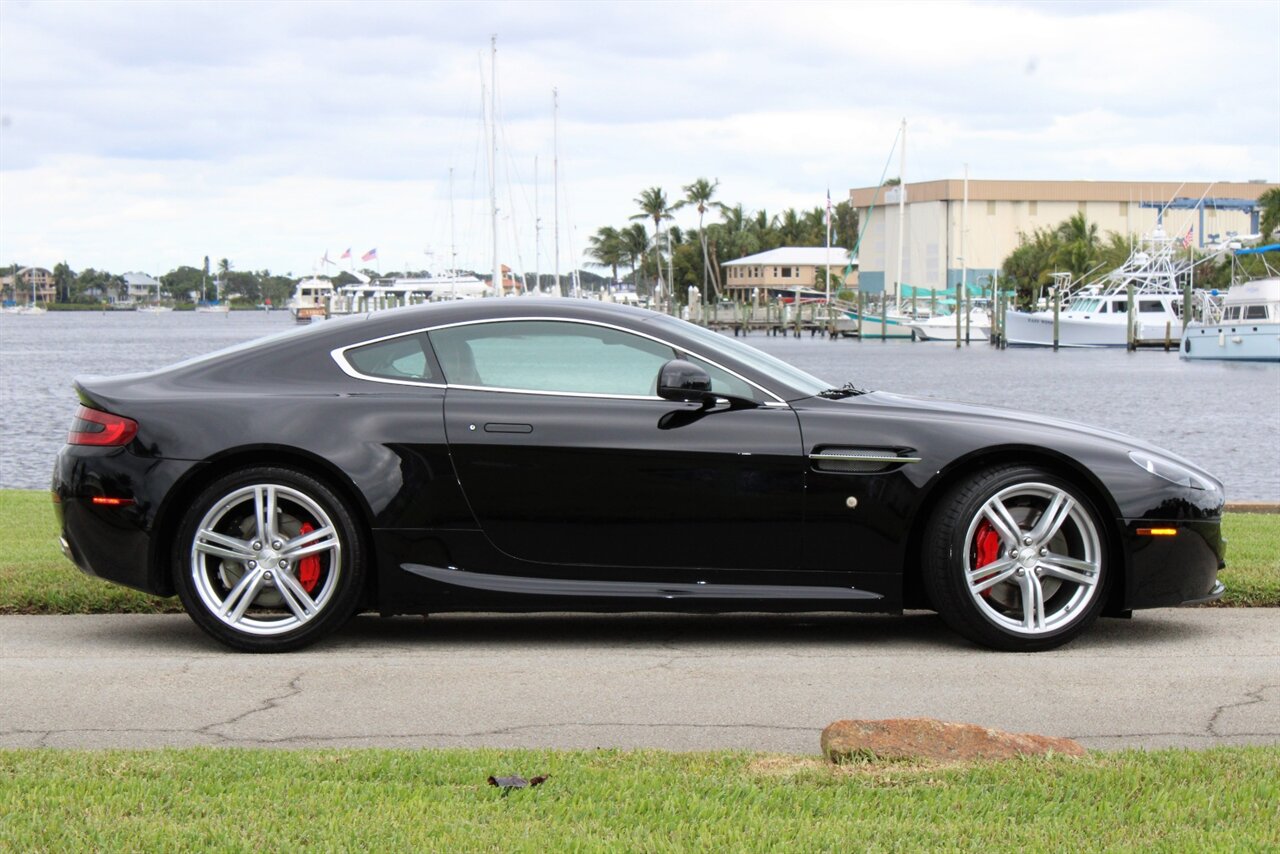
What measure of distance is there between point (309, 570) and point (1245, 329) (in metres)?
59.1

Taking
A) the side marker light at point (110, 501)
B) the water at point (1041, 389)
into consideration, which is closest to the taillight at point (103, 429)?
the side marker light at point (110, 501)

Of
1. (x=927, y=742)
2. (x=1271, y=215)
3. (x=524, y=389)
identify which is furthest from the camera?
(x=1271, y=215)

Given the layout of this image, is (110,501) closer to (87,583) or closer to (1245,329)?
(87,583)

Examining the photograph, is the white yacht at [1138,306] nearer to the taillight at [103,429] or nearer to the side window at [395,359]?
the side window at [395,359]

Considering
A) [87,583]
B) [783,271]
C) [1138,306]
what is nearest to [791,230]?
[783,271]

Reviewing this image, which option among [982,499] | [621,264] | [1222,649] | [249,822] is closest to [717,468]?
[982,499]

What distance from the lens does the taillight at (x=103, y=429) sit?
6035mm

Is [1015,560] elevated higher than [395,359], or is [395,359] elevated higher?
[395,359]

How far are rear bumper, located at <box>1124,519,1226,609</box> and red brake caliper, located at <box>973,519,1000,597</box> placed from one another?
1.68 ft

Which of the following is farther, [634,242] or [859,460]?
[634,242]

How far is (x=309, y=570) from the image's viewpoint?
601cm

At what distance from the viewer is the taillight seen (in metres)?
6.04

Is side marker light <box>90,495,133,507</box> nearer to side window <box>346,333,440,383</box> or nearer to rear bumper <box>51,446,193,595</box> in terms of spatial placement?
rear bumper <box>51,446,193,595</box>

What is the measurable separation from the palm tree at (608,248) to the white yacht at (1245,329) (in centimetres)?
8900
